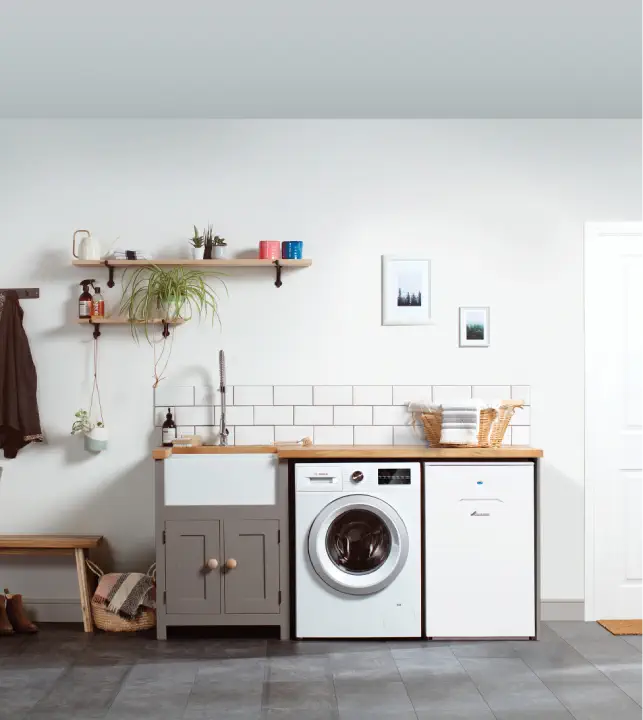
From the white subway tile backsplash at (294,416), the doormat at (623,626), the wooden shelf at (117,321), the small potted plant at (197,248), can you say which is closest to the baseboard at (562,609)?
the doormat at (623,626)

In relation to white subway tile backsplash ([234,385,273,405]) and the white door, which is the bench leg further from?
the white door

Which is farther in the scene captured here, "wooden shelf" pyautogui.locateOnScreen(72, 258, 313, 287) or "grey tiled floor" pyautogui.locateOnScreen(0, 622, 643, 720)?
"wooden shelf" pyautogui.locateOnScreen(72, 258, 313, 287)

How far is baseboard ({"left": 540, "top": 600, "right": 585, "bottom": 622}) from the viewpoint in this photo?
4.14 metres

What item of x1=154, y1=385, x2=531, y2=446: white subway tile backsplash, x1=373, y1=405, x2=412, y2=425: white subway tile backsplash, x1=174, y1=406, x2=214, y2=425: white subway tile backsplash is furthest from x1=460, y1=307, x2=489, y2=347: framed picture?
x1=174, y1=406, x2=214, y2=425: white subway tile backsplash

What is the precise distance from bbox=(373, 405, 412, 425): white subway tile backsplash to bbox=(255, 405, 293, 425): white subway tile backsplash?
46 cm

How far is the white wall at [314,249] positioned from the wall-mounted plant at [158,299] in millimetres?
78

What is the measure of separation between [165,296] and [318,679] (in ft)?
6.57

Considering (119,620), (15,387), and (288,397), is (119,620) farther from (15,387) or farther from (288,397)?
(288,397)

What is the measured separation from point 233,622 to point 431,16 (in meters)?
2.76

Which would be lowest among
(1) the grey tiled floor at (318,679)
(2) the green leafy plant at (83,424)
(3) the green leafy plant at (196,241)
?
(1) the grey tiled floor at (318,679)

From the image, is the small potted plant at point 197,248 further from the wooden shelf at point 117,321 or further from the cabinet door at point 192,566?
the cabinet door at point 192,566

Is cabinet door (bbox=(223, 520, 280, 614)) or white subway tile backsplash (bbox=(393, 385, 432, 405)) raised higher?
white subway tile backsplash (bbox=(393, 385, 432, 405))

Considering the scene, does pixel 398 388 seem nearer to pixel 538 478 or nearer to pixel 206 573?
pixel 538 478

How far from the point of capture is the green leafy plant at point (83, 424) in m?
4.12
